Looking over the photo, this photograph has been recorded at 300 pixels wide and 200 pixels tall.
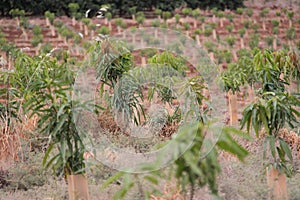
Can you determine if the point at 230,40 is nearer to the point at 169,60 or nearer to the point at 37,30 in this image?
the point at 37,30

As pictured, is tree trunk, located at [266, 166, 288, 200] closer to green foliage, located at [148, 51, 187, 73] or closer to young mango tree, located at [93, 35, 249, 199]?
young mango tree, located at [93, 35, 249, 199]

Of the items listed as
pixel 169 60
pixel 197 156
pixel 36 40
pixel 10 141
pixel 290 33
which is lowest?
pixel 36 40

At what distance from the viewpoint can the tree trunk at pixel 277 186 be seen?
11.8 feet

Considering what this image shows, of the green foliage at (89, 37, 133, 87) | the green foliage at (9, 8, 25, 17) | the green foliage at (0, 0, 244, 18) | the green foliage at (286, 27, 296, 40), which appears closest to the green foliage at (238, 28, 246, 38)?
the green foliage at (286, 27, 296, 40)

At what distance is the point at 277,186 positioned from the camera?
3635 millimetres

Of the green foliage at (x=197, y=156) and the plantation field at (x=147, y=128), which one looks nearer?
the green foliage at (x=197, y=156)

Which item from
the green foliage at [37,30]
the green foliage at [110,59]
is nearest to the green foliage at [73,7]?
the green foliage at [37,30]

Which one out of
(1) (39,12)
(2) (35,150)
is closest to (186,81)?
(2) (35,150)

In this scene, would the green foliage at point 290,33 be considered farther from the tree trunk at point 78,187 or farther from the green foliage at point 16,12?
the tree trunk at point 78,187

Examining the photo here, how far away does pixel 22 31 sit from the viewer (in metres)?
12.9

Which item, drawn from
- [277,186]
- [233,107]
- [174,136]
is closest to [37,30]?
[233,107]

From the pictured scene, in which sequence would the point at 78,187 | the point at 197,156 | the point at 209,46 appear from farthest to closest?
the point at 209,46
the point at 78,187
the point at 197,156

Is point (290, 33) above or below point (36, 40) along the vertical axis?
above

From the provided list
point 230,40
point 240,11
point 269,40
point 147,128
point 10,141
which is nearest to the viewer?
point 10,141
